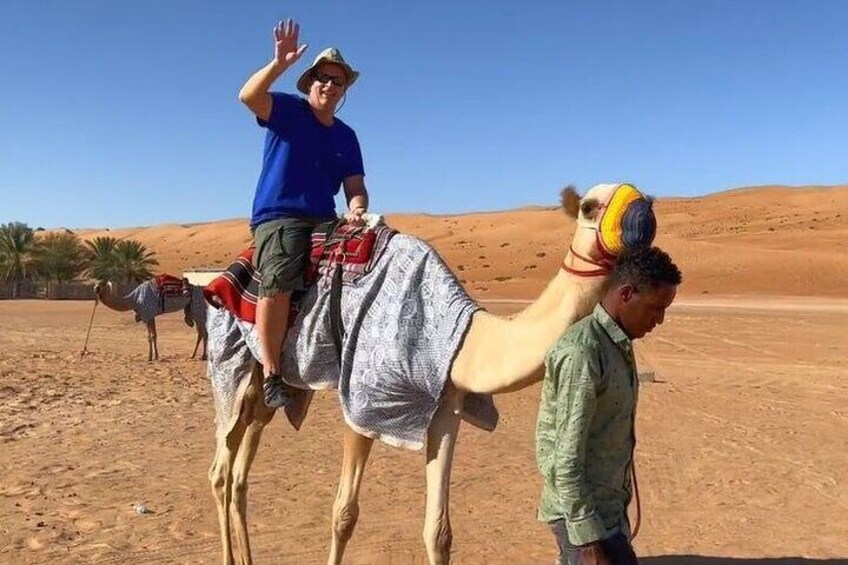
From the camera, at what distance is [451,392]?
4262 millimetres

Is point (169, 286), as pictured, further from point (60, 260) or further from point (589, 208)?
point (60, 260)

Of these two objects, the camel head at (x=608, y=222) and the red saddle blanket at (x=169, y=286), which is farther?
the red saddle blanket at (x=169, y=286)

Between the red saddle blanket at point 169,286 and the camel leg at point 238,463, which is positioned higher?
the red saddle blanket at point 169,286

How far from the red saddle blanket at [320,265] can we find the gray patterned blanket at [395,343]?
6cm

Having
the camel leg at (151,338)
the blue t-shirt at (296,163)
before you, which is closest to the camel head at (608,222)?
the blue t-shirt at (296,163)

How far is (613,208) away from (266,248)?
7.39ft

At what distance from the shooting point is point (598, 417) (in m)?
2.81

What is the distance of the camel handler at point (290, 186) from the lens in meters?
4.83

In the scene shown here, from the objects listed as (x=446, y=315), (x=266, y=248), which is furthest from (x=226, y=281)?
(x=446, y=315)

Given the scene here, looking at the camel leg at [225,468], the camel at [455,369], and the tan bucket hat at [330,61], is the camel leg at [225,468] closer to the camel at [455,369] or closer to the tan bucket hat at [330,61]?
the camel at [455,369]

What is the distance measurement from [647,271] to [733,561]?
3.58 meters

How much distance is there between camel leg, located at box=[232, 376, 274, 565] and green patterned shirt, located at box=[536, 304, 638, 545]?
2924mm

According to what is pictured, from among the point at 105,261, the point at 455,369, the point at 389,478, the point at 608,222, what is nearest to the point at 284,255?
the point at 455,369

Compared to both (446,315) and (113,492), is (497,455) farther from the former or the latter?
(446,315)
